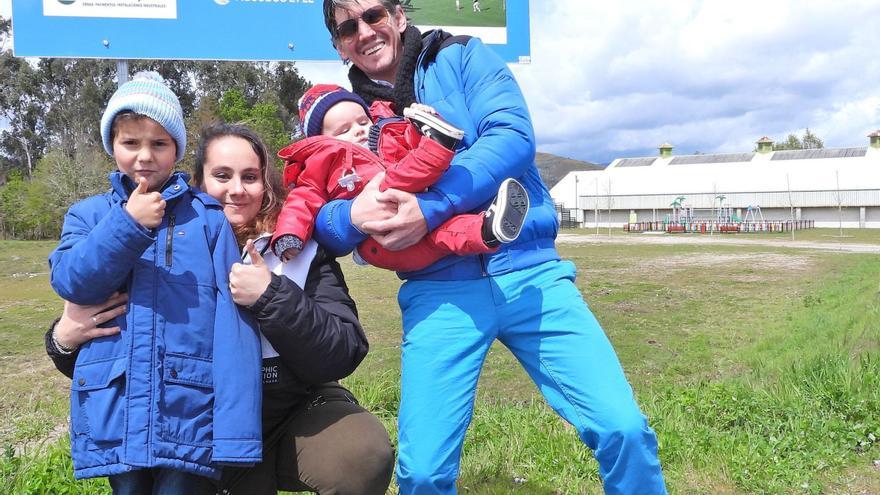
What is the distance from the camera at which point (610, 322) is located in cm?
1002

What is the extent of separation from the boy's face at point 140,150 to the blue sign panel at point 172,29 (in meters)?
3.57

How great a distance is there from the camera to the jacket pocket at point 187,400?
1.99 meters

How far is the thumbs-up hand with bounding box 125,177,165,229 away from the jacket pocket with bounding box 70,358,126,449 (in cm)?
41

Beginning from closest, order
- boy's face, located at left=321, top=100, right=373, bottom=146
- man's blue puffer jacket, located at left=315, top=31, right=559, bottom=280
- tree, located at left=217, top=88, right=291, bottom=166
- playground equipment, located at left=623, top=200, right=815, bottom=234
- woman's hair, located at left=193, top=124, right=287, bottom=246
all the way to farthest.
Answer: man's blue puffer jacket, located at left=315, top=31, right=559, bottom=280 → woman's hair, located at left=193, top=124, right=287, bottom=246 → boy's face, located at left=321, top=100, right=373, bottom=146 → tree, located at left=217, top=88, right=291, bottom=166 → playground equipment, located at left=623, top=200, right=815, bottom=234

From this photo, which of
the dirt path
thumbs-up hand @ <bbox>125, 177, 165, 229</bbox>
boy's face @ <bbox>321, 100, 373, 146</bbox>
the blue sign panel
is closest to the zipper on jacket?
thumbs-up hand @ <bbox>125, 177, 165, 229</bbox>

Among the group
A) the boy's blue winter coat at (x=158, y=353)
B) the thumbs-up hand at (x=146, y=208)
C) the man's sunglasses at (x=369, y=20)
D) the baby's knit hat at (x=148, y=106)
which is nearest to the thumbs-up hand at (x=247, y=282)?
the boy's blue winter coat at (x=158, y=353)

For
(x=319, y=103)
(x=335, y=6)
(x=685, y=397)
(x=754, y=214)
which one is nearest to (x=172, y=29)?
(x=319, y=103)

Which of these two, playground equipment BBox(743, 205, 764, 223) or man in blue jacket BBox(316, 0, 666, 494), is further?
playground equipment BBox(743, 205, 764, 223)

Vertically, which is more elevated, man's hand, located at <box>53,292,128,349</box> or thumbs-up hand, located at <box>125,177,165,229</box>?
thumbs-up hand, located at <box>125,177,165,229</box>

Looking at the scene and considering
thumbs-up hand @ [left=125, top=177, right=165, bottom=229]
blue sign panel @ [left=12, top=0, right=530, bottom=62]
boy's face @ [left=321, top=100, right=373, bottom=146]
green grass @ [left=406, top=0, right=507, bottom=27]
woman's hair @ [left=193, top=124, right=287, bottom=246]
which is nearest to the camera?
thumbs-up hand @ [left=125, top=177, right=165, bottom=229]

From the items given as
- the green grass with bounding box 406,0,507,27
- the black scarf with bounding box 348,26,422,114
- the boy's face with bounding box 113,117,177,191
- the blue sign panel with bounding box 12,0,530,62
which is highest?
the green grass with bounding box 406,0,507,27

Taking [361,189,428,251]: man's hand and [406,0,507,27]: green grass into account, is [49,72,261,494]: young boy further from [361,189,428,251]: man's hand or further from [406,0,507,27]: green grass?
[406,0,507,27]: green grass

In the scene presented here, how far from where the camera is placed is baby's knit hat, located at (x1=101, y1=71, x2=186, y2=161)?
2154 millimetres

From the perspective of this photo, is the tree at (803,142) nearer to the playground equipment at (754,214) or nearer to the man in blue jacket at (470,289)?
the playground equipment at (754,214)
